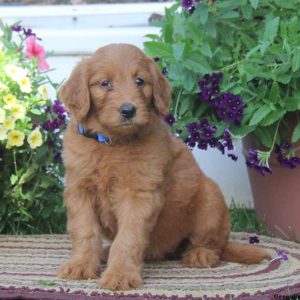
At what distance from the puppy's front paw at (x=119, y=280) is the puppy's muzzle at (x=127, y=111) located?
0.69 m

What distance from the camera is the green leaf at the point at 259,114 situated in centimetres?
437

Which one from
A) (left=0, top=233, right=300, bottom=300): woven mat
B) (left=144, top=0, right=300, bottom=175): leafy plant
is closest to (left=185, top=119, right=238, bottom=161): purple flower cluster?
(left=144, top=0, right=300, bottom=175): leafy plant

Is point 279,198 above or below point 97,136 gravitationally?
below

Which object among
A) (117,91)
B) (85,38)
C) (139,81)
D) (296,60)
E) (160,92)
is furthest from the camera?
(85,38)

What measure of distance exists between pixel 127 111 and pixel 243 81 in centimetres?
117

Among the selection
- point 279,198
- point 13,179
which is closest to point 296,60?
point 279,198

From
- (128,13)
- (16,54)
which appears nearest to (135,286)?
(16,54)

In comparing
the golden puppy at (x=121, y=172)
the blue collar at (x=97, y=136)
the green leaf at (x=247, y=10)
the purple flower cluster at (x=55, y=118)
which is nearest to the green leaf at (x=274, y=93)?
the green leaf at (x=247, y=10)

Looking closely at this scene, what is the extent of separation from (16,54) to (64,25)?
130 centimetres

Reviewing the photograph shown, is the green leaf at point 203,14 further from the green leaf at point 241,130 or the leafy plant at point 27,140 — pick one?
the leafy plant at point 27,140

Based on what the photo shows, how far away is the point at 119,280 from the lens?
351 centimetres

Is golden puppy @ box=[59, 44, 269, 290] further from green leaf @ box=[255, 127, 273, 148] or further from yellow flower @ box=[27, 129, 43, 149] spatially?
yellow flower @ box=[27, 129, 43, 149]

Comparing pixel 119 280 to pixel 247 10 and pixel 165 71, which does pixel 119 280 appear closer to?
pixel 165 71

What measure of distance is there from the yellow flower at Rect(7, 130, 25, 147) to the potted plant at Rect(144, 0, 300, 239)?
2.88ft
